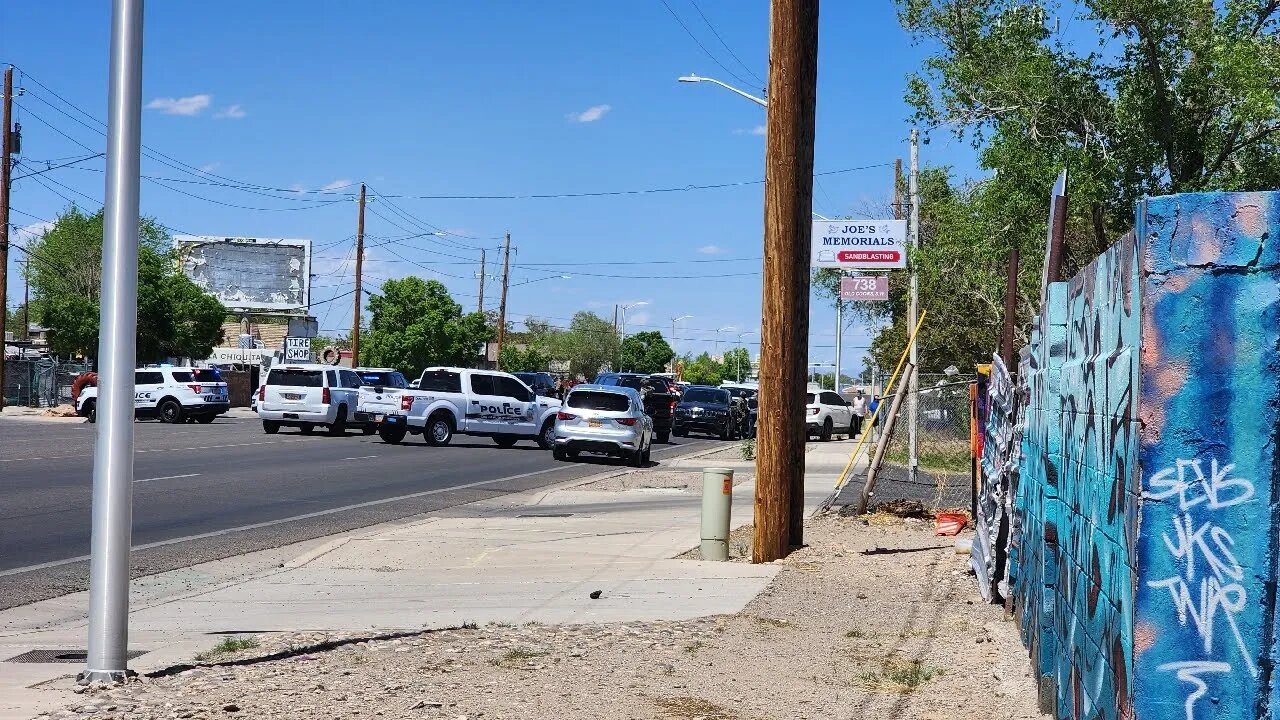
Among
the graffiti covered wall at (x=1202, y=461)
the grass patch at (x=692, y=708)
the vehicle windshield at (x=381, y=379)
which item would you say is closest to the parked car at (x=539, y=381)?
the vehicle windshield at (x=381, y=379)

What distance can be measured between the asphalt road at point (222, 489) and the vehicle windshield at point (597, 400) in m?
1.28

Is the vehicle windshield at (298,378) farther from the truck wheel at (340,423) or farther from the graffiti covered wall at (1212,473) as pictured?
the graffiti covered wall at (1212,473)

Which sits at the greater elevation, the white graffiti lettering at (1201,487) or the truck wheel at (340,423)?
the white graffiti lettering at (1201,487)

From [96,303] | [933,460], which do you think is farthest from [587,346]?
[933,460]

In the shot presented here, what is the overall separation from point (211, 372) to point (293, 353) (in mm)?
19599

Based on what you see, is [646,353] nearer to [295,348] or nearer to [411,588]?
[295,348]

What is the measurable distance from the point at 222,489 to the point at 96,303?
173ft

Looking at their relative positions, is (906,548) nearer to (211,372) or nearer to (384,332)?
(211,372)

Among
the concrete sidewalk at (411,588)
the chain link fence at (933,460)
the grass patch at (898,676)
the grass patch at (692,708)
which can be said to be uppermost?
the chain link fence at (933,460)

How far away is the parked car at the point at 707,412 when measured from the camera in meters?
47.6

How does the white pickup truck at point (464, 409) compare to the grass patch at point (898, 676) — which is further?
the white pickup truck at point (464, 409)

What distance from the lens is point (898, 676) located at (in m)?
8.01

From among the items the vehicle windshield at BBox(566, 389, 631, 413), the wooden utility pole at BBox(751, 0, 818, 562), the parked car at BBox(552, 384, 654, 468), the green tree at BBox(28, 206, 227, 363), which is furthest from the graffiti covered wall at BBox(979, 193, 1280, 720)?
the green tree at BBox(28, 206, 227, 363)

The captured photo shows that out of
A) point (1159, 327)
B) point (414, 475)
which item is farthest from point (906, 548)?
point (414, 475)
